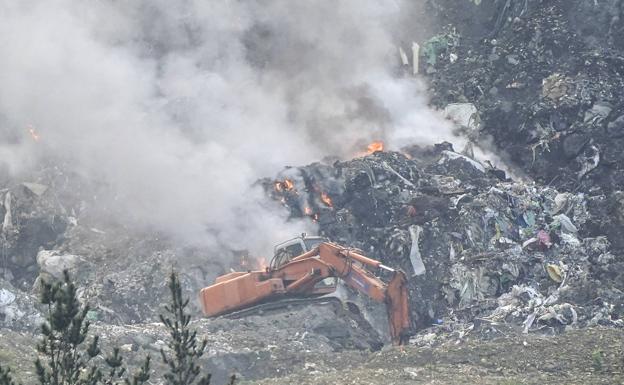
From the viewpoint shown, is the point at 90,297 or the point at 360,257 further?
the point at 90,297

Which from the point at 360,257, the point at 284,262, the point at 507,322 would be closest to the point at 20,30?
the point at 284,262

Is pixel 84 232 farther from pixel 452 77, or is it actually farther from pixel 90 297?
pixel 452 77

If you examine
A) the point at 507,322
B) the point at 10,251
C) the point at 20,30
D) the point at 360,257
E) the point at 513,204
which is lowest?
the point at 507,322

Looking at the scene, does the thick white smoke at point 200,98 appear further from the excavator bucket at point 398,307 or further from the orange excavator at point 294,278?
the excavator bucket at point 398,307

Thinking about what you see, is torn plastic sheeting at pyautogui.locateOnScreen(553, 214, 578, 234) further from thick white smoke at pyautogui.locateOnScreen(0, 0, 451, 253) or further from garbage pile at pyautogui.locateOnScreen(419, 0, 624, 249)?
thick white smoke at pyautogui.locateOnScreen(0, 0, 451, 253)

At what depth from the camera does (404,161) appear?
71.1ft

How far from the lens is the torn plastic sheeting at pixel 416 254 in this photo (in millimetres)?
18531

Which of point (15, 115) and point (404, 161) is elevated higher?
point (15, 115)

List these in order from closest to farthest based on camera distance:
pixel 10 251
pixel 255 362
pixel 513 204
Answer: pixel 255 362
pixel 513 204
pixel 10 251

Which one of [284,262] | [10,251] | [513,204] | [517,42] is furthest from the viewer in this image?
[517,42]

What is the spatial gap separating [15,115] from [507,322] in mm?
16596

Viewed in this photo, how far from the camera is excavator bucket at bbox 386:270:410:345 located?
15.6 meters

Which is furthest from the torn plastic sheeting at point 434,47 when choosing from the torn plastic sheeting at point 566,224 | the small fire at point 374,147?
the torn plastic sheeting at point 566,224

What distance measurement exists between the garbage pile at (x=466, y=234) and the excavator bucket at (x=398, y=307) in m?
1.70
